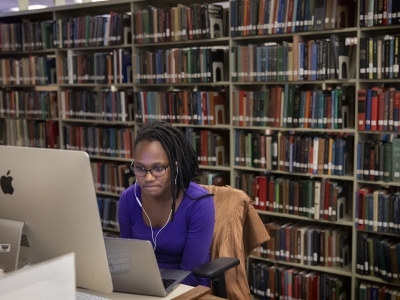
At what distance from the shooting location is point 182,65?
359 centimetres

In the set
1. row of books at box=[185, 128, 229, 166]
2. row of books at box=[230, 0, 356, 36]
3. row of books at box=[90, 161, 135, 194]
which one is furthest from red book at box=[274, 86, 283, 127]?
row of books at box=[90, 161, 135, 194]

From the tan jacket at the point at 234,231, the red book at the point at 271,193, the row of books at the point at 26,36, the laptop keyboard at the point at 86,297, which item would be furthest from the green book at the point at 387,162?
the row of books at the point at 26,36

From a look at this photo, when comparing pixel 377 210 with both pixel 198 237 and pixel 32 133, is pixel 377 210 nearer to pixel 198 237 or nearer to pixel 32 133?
pixel 198 237

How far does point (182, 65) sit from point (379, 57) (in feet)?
4.58

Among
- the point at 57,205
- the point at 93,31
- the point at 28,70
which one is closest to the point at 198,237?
the point at 57,205

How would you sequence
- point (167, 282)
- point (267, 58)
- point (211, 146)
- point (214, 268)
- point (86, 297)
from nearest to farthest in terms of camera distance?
point (86, 297) → point (167, 282) → point (214, 268) → point (267, 58) → point (211, 146)

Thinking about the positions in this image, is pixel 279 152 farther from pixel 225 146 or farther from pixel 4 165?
pixel 4 165

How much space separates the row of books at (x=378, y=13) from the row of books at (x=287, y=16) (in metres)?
0.14

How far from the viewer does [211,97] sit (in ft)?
11.4

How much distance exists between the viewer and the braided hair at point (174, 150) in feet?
6.18

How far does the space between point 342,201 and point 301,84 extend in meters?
0.82

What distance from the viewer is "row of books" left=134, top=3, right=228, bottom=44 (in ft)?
11.3

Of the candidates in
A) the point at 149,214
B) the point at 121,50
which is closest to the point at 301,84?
the point at 121,50

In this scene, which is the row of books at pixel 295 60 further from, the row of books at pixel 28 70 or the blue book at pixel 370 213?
the row of books at pixel 28 70
